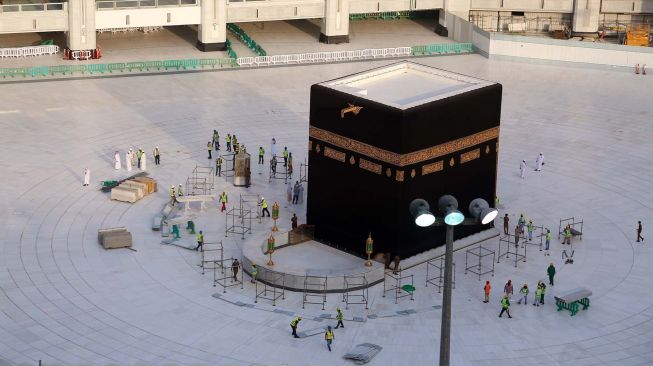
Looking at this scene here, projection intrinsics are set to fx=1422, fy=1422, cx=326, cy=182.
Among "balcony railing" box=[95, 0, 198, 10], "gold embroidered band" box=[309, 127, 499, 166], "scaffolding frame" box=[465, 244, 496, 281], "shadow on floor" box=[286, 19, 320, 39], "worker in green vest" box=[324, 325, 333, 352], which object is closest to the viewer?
"worker in green vest" box=[324, 325, 333, 352]

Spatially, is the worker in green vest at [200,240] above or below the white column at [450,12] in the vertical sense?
→ below

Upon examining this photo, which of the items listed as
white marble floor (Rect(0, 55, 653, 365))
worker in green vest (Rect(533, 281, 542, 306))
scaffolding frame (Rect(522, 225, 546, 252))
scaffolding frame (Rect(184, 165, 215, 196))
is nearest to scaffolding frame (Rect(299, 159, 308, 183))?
white marble floor (Rect(0, 55, 653, 365))

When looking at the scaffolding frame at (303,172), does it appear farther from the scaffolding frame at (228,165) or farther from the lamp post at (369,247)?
the lamp post at (369,247)

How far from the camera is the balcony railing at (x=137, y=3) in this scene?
11844 cm

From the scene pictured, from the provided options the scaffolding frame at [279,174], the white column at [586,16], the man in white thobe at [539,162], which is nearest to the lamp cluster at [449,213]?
the scaffolding frame at [279,174]

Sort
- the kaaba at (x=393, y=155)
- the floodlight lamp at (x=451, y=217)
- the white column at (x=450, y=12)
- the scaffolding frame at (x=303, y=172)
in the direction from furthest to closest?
1. the white column at (x=450, y=12)
2. the scaffolding frame at (x=303, y=172)
3. the kaaba at (x=393, y=155)
4. the floodlight lamp at (x=451, y=217)

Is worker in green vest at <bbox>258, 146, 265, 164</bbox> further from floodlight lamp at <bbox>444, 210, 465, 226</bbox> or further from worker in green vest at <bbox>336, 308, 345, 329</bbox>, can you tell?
floodlight lamp at <bbox>444, 210, 465, 226</bbox>

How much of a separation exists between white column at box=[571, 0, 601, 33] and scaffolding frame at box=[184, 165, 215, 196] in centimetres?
4991

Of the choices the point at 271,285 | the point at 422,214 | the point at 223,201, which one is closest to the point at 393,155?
the point at 271,285

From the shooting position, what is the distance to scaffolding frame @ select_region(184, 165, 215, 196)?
299ft

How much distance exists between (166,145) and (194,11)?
2411cm

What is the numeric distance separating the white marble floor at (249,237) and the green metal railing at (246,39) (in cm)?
382

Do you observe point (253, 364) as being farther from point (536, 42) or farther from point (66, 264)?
point (536, 42)

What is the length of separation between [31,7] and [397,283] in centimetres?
5126
